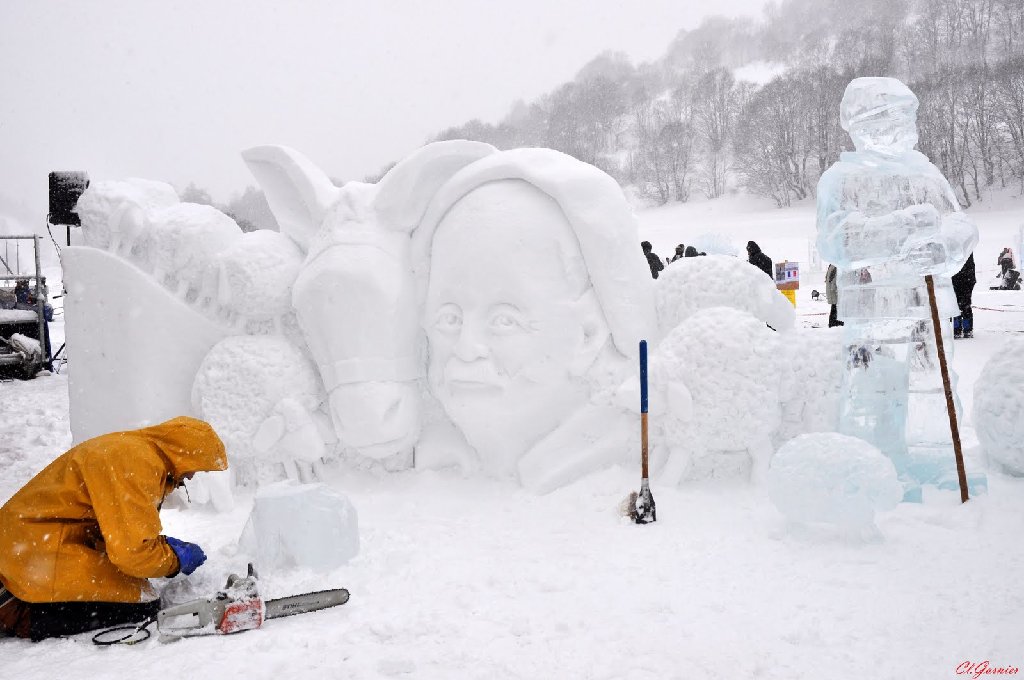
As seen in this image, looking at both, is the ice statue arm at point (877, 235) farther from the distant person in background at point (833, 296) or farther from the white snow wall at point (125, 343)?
the distant person in background at point (833, 296)

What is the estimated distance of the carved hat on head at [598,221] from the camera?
3.57 metres

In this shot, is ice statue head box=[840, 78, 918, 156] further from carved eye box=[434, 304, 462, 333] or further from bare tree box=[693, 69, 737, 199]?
bare tree box=[693, 69, 737, 199]

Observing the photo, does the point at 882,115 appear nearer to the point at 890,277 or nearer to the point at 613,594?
the point at 890,277

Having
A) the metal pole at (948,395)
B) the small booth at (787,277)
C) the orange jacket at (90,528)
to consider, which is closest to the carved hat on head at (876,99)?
the metal pole at (948,395)

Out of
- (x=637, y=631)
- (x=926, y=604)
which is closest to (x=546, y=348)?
(x=637, y=631)

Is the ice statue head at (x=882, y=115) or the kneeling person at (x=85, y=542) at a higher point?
the ice statue head at (x=882, y=115)

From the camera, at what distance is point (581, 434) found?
3.67 metres

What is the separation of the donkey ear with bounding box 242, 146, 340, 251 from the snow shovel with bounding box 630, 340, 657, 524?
195 cm

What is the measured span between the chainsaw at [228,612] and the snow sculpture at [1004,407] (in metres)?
2.87

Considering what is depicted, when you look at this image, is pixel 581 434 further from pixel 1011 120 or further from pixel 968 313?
pixel 1011 120

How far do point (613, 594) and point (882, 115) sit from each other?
7.69 ft

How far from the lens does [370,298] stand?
12.3 feet

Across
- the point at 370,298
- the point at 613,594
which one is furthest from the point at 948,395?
the point at 370,298

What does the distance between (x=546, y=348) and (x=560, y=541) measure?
0.96 m
